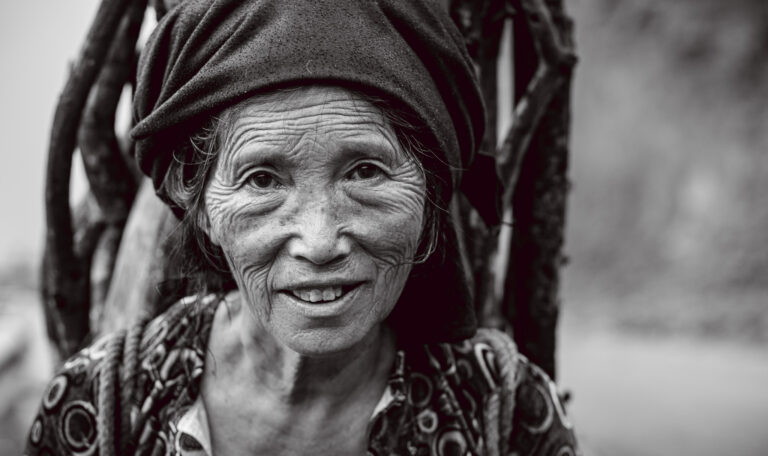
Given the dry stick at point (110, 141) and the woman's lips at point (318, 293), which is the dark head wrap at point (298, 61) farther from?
the dry stick at point (110, 141)

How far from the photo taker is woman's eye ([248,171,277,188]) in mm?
1562

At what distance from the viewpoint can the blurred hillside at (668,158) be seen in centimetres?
941

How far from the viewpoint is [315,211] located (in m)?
1.52

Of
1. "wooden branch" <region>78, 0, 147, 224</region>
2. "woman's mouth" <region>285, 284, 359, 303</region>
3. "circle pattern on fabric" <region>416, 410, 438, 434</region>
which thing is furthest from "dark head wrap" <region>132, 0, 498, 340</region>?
"wooden branch" <region>78, 0, 147, 224</region>

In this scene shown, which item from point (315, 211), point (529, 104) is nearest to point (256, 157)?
point (315, 211)

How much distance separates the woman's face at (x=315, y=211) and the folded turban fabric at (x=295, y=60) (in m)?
0.06

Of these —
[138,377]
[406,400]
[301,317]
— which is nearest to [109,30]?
[138,377]

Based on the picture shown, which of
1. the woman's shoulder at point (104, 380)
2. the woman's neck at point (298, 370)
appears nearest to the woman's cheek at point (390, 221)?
the woman's neck at point (298, 370)

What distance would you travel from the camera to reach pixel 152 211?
7.88 feet

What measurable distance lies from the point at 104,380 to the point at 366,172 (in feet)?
2.64

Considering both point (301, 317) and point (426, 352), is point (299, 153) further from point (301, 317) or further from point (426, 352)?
point (426, 352)

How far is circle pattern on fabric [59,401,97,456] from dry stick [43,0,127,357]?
729mm

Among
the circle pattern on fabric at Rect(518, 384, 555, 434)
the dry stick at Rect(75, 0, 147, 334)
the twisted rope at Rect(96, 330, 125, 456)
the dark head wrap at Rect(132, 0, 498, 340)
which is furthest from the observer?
the dry stick at Rect(75, 0, 147, 334)

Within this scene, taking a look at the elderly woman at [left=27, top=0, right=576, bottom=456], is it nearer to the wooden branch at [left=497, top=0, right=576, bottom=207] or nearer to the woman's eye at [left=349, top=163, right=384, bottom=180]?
the woman's eye at [left=349, top=163, right=384, bottom=180]
